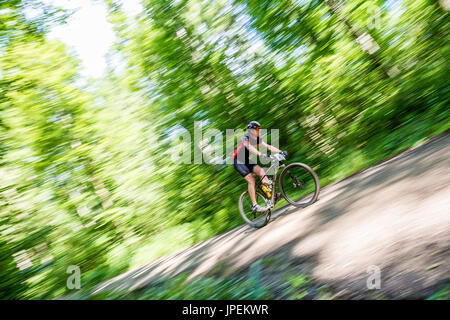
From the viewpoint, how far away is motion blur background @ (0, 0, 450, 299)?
8.63 meters

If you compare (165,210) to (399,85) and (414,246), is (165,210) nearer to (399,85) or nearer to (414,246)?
(399,85)

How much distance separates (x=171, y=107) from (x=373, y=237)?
8355mm

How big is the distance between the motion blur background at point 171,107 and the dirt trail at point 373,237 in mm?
2695

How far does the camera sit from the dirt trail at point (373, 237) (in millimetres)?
2584

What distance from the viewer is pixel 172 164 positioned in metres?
10.8

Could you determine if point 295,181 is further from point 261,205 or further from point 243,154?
point 243,154

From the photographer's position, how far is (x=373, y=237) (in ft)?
11.3

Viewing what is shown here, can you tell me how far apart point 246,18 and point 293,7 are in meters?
1.48

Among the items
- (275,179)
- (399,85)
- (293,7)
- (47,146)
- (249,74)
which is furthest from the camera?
(47,146)

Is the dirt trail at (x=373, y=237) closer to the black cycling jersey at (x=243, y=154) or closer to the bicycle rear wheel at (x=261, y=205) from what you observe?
the bicycle rear wheel at (x=261, y=205)

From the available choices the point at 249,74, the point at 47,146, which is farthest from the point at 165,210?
the point at 249,74
